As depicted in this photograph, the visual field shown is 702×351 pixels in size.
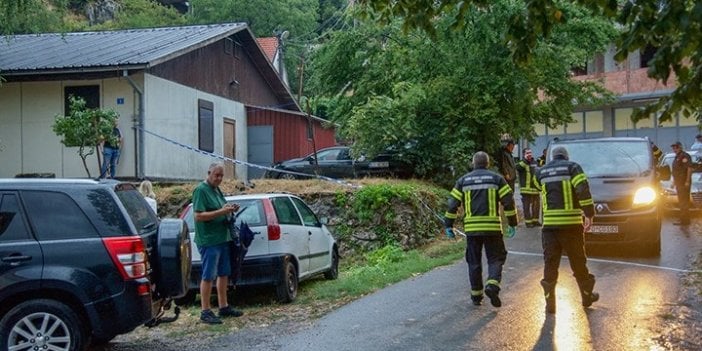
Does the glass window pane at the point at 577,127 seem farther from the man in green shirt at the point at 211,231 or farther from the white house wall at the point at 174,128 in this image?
the man in green shirt at the point at 211,231

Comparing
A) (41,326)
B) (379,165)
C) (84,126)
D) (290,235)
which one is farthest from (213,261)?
(379,165)

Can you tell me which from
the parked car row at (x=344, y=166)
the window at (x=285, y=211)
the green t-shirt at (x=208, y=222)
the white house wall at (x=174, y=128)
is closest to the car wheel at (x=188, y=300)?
the window at (x=285, y=211)

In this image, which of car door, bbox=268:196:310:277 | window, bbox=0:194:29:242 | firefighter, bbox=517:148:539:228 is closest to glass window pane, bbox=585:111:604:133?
firefighter, bbox=517:148:539:228

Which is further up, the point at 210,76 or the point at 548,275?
the point at 210,76

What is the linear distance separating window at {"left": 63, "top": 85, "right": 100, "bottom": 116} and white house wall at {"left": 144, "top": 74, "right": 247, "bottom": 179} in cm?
142

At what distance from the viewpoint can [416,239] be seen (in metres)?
15.2

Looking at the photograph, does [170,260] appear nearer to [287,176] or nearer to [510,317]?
[510,317]

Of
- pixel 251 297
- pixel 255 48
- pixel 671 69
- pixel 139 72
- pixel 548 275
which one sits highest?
pixel 255 48

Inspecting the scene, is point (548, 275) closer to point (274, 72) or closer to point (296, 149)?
point (296, 149)

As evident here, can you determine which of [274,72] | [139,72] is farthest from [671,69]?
[274,72]

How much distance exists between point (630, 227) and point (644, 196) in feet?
1.90

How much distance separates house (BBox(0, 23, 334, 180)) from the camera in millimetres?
19156

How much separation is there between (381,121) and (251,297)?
26.5 feet

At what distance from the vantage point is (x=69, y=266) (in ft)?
21.2
